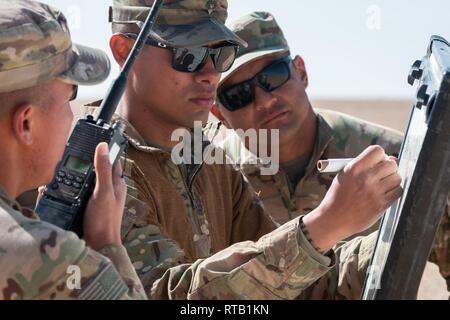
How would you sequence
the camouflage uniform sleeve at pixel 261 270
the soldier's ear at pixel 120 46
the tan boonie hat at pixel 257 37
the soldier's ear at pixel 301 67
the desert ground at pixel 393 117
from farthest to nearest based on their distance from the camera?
the desert ground at pixel 393 117 → the soldier's ear at pixel 301 67 → the tan boonie hat at pixel 257 37 → the soldier's ear at pixel 120 46 → the camouflage uniform sleeve at pixel 261 270

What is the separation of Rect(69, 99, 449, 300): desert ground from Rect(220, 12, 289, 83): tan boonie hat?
42.0 inches

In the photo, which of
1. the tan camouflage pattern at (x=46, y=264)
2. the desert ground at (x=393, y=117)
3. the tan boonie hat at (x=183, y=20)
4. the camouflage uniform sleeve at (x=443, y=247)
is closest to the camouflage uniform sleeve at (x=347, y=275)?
the camouflage uniform sleeve at (x=443, y=247)

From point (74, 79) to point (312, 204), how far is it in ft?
13.1

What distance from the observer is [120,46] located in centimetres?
586

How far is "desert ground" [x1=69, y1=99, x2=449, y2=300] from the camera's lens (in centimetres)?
938

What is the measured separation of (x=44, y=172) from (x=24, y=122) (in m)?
0.18

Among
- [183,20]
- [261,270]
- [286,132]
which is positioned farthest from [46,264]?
[286,132]

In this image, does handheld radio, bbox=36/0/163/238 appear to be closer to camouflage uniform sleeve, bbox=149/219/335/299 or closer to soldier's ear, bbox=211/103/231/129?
camouflage uniform sleeve, bbox=149/219/335/299

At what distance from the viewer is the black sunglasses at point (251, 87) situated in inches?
295

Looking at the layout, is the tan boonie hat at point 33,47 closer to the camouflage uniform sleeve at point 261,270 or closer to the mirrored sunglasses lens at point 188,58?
the camouflage uniform sleeve at point 261,270

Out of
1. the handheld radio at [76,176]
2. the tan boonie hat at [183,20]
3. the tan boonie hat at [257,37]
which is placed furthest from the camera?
the tan boonie hat at [257,37]

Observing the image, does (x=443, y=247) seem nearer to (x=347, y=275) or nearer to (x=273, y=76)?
(x=347, y=275)

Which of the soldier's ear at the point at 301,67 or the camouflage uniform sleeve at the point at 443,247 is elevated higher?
the camouflage uniform sleeve at the point at 443,247
